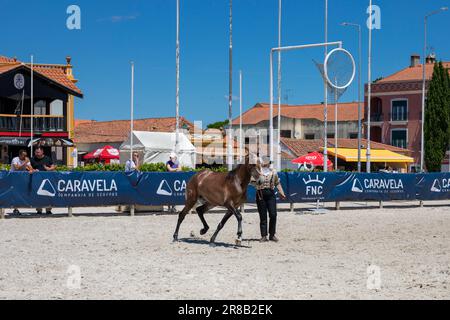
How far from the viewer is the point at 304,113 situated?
90250mm

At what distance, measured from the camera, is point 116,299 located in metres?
8.78

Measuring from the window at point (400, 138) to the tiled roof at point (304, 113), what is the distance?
29.1 ft

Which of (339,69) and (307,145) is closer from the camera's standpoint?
(339,69)

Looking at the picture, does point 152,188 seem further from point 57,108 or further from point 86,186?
point 57,108

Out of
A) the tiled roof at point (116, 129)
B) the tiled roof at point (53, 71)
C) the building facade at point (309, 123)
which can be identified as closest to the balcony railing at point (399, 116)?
the building facade at point (309, 123)

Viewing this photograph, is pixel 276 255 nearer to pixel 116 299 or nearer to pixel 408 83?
pixel 116 299

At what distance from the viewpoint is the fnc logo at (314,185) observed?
26391 mm

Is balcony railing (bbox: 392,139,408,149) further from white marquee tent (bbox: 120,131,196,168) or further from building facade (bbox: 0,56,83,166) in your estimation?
building facade (bbox: 0,56,83,166)

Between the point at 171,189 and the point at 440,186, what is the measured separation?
13215mm

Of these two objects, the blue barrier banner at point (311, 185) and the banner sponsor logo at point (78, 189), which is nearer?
the banner sponsor logo at point (78, 189)

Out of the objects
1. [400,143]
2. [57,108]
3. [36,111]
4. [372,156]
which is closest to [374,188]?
[57,108]

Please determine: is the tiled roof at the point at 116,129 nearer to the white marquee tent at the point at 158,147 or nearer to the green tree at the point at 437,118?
the green tree at the point at 437,118

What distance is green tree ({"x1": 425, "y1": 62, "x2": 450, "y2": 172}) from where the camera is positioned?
69312 mm

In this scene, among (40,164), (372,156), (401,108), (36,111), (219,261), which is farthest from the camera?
(401,108)
